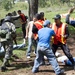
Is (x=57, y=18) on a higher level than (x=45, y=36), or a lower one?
higher

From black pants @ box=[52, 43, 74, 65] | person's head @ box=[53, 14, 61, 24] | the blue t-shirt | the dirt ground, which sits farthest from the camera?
the dirt ground

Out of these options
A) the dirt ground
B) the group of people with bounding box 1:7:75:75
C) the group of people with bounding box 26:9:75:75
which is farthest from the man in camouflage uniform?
the group of people with bounding box 26:9:75:75

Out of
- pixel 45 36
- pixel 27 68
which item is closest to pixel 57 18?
pixel 45 36

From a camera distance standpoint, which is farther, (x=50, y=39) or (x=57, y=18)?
(x=57, y=18)

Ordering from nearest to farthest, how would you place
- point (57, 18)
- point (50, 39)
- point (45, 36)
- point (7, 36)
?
point (45, 36), point (50, 39), point (57, 18), point (7, 36)

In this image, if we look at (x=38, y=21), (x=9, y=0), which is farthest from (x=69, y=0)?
(x=38, y=21)

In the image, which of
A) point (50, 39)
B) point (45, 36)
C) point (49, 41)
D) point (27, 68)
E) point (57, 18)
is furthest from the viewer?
point (27, 68)

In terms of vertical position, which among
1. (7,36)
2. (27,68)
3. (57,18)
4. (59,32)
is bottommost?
(27,68)

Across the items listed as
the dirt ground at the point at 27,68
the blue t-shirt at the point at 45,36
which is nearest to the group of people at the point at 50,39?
the blue t-shirt at the point at 45,36

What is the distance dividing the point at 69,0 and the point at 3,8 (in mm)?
15532

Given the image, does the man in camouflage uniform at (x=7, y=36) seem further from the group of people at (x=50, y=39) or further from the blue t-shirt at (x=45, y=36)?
the blue t-shirt at (x=45, y=36)

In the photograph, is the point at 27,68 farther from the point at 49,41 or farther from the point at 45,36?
the point at 45,36

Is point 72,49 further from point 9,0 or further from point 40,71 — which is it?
point 9,0

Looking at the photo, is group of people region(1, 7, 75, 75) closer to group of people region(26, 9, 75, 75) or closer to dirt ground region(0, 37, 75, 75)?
group of people region(26, 9, 75, 75)
